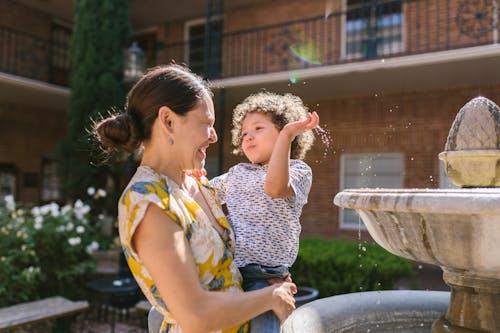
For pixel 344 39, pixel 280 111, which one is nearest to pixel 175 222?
pixel 280 111

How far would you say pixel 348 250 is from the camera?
635cm

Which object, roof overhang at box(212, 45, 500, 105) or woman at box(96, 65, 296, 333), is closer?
woman at box(96, 65, 296, 333)

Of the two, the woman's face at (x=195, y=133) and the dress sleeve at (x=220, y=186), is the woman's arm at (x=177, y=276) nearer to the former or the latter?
the woman's face at (x=195, y=133)

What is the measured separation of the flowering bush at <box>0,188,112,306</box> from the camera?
5.84 m

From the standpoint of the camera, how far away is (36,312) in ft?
14.8

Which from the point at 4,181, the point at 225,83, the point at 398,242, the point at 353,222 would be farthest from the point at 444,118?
the point at 4,181

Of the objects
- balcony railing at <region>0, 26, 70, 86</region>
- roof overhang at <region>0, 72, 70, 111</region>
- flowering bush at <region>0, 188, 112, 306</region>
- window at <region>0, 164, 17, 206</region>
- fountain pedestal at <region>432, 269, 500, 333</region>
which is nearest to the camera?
fountain pedestal at <region>432, 269, 500, 333</region>

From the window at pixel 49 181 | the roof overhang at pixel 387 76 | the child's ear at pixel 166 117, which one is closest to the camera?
the child's ear at pixel 166 117

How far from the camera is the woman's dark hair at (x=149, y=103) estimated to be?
1260 millimetres

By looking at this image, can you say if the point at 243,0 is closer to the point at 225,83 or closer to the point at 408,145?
the point at 225,83

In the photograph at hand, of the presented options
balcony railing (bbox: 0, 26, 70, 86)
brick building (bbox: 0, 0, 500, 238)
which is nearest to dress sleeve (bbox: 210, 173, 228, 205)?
brick building (bbox: 0, 0, 500, 238)

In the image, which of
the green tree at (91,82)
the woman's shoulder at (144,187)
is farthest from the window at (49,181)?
the woman's shoulder at (144,187)

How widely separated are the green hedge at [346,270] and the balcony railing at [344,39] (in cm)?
495

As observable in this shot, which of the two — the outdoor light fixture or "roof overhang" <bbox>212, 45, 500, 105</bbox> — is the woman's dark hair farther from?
the outdoor light fixture
